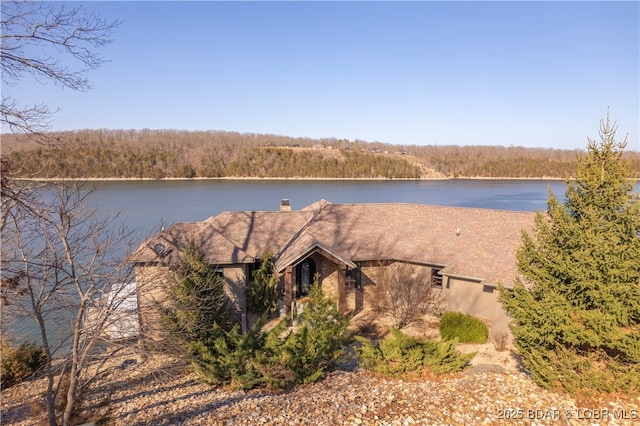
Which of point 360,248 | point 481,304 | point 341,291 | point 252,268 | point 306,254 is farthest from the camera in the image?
point 360,248

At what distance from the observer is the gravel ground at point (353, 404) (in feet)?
28.3

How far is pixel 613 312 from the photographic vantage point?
9.02 meters

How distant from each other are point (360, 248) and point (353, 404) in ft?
38.1

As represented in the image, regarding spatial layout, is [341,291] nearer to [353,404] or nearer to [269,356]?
[269,356]

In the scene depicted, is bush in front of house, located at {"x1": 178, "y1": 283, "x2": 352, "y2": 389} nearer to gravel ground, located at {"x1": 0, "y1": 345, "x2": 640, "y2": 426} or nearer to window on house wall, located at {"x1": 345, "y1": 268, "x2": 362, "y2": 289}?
gravel ground, located at {"x1": 0, "y1": 345, "x2": 640, "y2": 426}

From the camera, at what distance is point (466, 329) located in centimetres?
1598

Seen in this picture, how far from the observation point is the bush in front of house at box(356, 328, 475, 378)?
11359mm

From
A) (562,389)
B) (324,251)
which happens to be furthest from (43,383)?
(562,389)

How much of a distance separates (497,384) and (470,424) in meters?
2.46

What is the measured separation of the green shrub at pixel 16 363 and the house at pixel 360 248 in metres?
4.77

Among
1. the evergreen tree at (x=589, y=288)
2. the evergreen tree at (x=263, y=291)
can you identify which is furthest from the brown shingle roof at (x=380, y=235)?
the evergreen tree at (x=589, y=288)

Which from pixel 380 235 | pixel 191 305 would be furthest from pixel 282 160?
pixel 191 305

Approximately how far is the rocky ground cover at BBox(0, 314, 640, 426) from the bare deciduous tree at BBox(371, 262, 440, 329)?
457 centimetres

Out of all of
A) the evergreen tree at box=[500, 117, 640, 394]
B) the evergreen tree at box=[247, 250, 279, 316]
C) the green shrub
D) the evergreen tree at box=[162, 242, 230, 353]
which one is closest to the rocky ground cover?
the evergreen tree at box=[500, 117, 640, 394]
